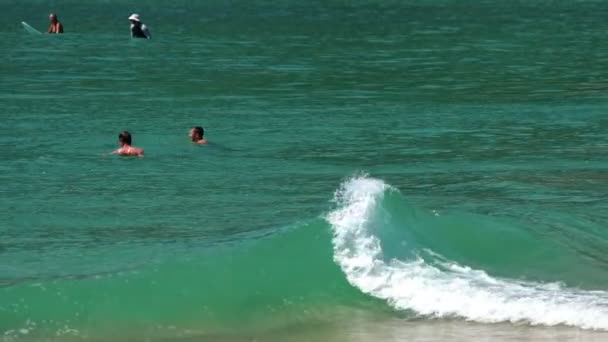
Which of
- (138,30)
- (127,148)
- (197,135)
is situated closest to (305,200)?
(127,148)

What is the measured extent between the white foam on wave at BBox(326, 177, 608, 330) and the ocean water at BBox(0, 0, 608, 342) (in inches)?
1.2

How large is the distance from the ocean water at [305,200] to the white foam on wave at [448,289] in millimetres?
29

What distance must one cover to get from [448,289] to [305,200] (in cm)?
516

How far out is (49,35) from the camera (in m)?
48.6

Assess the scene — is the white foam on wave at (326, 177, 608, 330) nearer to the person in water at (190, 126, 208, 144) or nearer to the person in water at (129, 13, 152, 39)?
the person in water at (190, 126, 208, 144)

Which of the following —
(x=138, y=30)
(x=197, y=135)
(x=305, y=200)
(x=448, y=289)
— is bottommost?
(x=448, y=289)

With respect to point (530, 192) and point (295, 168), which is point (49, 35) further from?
point (530, 192)

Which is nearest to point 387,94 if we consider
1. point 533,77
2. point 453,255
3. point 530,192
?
point 533,77

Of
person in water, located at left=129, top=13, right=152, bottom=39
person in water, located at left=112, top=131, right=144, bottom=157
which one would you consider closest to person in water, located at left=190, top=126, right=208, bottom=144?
person in water, located at left=112, top=131, right=144, bottom=157

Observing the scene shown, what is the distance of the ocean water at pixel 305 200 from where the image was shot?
13.2 meters

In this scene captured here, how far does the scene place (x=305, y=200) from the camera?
1839cm

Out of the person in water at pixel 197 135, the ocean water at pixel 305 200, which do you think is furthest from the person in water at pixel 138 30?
the person in water at pixel 197 135

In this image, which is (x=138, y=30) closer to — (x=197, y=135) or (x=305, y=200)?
(x=197, y=135)

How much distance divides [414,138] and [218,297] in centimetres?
1075
